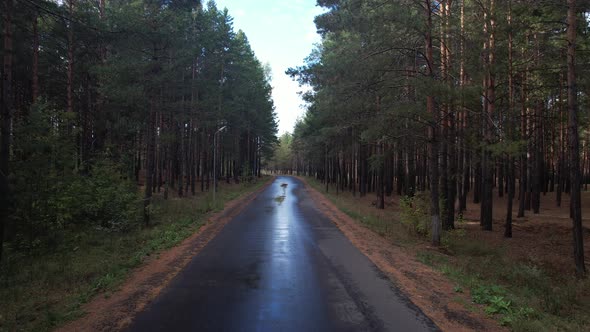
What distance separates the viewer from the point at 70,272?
8531 mm

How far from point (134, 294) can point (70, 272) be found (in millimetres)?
Result: 2810

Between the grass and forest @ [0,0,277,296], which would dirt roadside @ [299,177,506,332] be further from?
forest @ [0,0,277,296]

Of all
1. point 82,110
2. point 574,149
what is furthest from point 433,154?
point 82,110

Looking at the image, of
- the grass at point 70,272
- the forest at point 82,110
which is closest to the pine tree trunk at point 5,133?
the forest at point 82,110

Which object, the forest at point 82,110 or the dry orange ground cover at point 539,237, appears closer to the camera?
the forest at point 82,110

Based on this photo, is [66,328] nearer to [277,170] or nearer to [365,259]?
[365,259]

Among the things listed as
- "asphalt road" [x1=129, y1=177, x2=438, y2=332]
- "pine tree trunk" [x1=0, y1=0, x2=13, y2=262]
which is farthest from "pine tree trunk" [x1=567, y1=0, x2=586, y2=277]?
"pine tree trunk" [x1=0, y1=0, x2=13, y2=262]

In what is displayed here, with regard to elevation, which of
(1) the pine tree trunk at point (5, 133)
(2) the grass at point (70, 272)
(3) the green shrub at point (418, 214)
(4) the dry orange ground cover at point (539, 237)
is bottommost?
(4) the dry orange ground cover at point (539, 237)

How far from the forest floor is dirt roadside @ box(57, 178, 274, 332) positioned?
4.79 m

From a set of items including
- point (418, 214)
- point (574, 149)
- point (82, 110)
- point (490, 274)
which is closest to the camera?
point (490, 274)

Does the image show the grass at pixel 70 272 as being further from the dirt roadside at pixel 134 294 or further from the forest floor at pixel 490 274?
the forest floor at pixel 490 274

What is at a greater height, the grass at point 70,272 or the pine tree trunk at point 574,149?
the pine tree trunk at point 574,149

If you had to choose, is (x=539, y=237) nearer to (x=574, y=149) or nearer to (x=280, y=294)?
(x=574, y=149)

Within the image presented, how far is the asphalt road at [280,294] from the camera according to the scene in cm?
545
